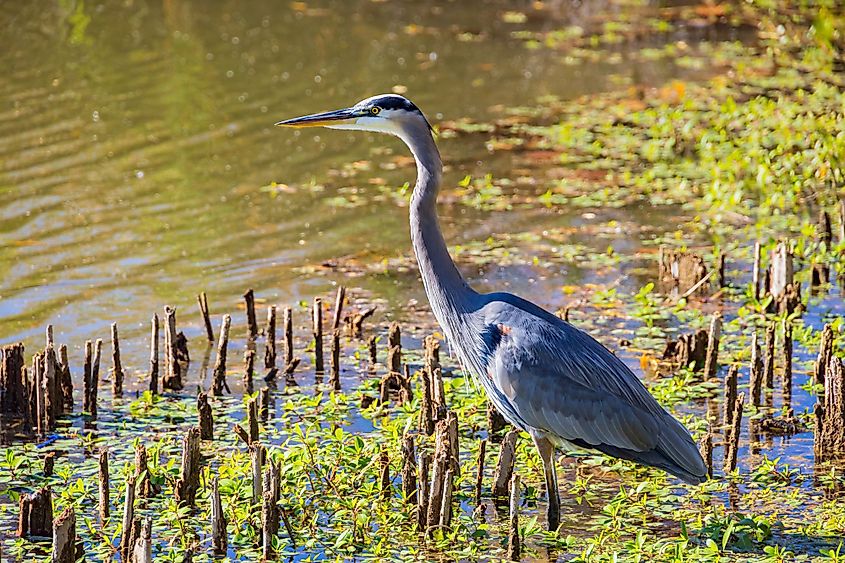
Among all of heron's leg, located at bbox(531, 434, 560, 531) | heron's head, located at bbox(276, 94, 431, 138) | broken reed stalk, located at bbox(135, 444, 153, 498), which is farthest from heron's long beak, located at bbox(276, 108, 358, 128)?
heron's leg, located at bbox(531, 434, 560, 531)

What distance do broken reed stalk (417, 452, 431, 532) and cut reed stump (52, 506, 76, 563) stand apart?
1516 millimetres

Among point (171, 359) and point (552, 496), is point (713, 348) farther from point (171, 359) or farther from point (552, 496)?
point (171, 359)

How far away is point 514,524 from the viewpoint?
5.45 metres

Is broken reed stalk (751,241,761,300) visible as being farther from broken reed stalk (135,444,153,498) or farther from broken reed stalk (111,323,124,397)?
broken reed stalk (135,444,153,498)

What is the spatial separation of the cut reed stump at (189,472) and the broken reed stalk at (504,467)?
142cm

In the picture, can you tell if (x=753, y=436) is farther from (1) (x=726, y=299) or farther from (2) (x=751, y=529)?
(1) (x=726, y=299)

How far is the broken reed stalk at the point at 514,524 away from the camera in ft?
17.6

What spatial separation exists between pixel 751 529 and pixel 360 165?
8.20 metres

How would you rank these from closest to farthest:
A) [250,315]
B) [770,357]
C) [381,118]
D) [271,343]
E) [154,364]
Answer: [381,118]
[770,357]
[154,364]
[271,343]
[250,315]

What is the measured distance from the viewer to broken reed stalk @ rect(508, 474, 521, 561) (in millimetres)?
5371

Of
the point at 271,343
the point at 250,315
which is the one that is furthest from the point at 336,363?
the point at 250,315

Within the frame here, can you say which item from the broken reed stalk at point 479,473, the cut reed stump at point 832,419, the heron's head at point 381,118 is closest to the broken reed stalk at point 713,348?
the cut reed stump at point 832,419

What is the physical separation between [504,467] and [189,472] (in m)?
1.48

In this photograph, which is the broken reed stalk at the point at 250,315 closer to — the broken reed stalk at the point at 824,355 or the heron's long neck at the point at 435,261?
the heron's long neck at the point at 435,261
